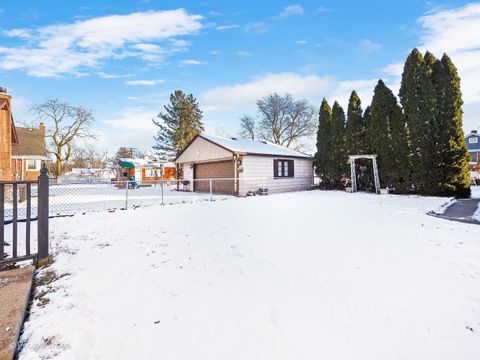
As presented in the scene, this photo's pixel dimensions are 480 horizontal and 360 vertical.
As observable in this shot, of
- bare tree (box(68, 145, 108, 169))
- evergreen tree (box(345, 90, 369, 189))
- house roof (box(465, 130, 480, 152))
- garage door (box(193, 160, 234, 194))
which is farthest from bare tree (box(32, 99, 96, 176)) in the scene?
house roof (box(465, 130, 480, 152))

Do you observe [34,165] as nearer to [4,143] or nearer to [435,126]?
[4,143]

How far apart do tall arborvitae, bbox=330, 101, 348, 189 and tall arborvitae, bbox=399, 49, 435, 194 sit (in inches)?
148

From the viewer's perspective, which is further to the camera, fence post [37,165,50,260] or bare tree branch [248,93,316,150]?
bare tree branch [248,93,316,150]

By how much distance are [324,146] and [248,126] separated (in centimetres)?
1885

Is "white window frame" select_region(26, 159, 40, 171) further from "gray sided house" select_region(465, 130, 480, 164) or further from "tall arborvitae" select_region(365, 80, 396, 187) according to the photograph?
"gray sided house" select_region(465, 130, 480, 164)

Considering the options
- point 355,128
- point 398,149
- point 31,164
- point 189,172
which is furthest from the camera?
point 31,164

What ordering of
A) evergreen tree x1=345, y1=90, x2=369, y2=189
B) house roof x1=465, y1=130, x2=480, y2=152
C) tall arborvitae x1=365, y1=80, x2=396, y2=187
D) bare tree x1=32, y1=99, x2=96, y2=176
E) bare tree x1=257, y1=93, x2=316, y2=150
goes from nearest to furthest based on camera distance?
tall arborvitae x1=365, y1=80, x2=396, y2=187 → evergreen tree x1=345, y1=90, x2=369, y2=189 → bare tree x1=257, y1=93, x2=316, y2=150 → house roof x1=465, y1=130, x2=480, y2=152 → bare tree x1=32, y1=99, x2=96, y2=176

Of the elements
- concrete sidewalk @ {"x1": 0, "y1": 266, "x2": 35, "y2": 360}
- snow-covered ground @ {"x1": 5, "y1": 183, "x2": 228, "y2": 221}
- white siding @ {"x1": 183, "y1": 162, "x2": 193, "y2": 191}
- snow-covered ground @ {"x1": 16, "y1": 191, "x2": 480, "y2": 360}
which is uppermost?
white siding @ {"x1": 183, "y1": 162, "x2": 193, "y2": 191}

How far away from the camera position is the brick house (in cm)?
1084

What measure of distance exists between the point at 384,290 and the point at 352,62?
13.3m

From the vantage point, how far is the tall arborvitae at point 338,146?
16.8 metres

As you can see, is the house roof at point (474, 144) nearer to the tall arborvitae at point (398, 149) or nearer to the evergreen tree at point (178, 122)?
the tall arborvitae at point (398, 149)

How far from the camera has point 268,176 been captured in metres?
16.1

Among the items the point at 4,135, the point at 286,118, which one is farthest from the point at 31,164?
the point at 286,118
